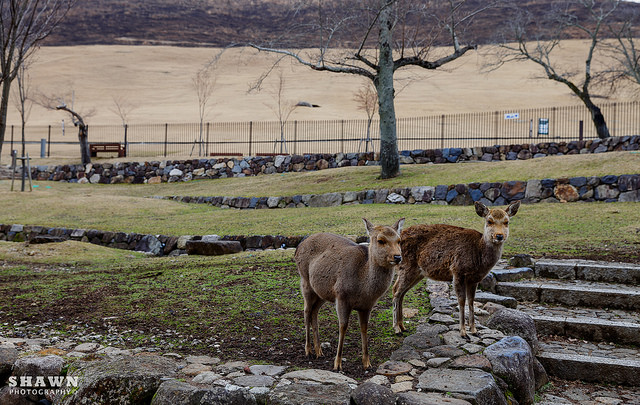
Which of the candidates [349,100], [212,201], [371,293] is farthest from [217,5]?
[371,293]

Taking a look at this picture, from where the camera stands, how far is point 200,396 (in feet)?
16.0

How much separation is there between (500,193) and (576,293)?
406 inches

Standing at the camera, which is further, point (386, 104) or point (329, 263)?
point (386, 104)

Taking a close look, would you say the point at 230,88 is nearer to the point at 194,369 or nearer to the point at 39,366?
the point at 39,366

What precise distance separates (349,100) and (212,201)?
4549 centimetres

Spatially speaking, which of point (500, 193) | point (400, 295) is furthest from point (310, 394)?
point (500, 193)

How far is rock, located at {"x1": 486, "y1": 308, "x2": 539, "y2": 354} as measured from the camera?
22.0 feet

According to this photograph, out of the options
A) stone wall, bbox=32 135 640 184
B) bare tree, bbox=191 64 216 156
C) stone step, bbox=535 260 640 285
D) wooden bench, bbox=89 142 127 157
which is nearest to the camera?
stone step, bbox=535 260 640 285

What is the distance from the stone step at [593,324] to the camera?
7.26m

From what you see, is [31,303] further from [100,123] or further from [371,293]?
[100,123]

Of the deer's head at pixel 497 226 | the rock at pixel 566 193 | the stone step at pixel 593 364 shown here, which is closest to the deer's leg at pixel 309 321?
the deer's head at pixel 497 226

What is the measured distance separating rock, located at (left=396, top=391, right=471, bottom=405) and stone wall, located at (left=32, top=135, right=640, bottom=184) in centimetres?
2062

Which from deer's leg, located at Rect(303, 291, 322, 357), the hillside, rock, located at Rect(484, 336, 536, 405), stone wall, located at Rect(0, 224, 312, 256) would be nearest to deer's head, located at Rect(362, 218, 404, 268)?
deer's leg, located at Rect(303, 291, 322, 357)

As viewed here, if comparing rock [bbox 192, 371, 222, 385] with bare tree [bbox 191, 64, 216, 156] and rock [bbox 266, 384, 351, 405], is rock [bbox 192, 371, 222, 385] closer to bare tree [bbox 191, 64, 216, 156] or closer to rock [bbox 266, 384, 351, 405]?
rock [bbox 266, 384, 351, 405]
